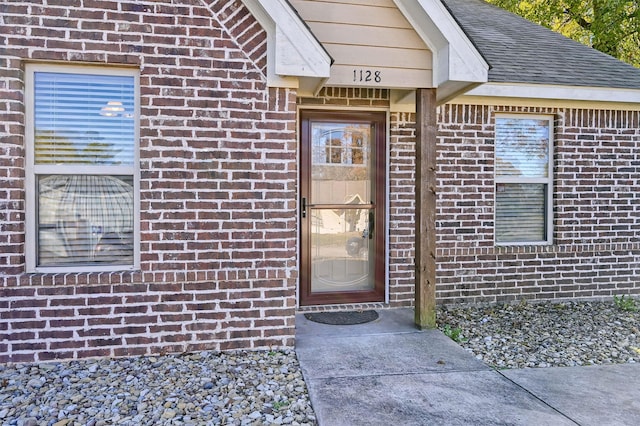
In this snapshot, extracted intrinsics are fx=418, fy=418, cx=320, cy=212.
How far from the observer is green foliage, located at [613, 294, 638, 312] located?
5241 mm

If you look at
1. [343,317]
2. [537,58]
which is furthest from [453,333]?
[537,58]

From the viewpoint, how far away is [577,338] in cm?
418

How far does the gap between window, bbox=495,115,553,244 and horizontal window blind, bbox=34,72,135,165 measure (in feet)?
14.2

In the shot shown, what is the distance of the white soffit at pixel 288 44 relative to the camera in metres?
3.38

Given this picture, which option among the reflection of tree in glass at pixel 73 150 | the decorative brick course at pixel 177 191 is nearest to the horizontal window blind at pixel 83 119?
the reflection of tree in glass at pixel 73 150

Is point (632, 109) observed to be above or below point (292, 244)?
above

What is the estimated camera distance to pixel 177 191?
3.50 metres

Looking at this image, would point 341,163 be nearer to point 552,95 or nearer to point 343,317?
point 343,317

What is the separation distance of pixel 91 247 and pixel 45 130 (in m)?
1.03

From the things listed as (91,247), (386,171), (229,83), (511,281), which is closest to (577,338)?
(511,281)

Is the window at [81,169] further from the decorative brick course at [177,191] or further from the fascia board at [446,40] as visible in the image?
the fascia board at [446,40]

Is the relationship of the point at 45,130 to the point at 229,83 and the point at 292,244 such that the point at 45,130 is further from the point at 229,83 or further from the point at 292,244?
the point at 292,244

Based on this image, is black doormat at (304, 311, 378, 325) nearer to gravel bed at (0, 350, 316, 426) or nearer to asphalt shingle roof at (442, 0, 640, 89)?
gravel bed at (0, 350, 316, 426)

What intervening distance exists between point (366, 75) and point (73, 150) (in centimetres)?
264
